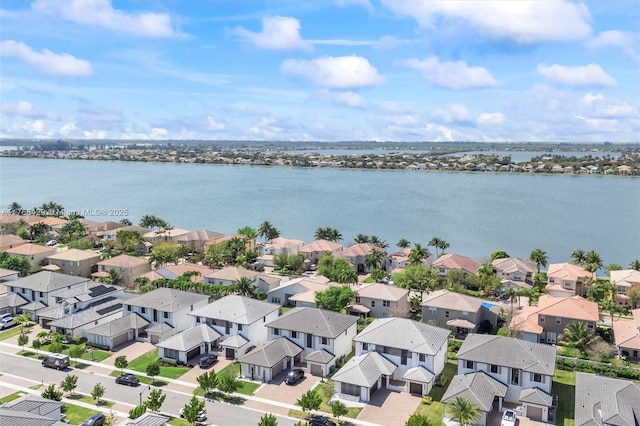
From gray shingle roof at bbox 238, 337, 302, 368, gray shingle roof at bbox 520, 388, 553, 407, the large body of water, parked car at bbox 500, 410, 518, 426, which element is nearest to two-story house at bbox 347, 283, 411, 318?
gray shingle roof at bbox 238, 337, 302, 368

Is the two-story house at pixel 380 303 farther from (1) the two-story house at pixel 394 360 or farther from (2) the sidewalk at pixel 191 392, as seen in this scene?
(2) the sidewalk at pixel 191 392

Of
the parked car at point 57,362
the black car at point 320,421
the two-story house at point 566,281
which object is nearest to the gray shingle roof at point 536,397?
the black car at point 320,421

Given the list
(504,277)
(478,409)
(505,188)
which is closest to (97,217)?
(504,277)

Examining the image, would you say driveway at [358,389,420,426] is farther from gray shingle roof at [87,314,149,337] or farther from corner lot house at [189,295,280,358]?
gray shingle roof at [87,314,149,337]

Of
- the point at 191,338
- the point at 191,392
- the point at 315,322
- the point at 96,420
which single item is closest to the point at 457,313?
the point at 315,322

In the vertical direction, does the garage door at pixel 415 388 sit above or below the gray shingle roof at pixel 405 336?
below

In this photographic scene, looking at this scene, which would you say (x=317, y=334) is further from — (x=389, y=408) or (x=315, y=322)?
(x=389, y=408)

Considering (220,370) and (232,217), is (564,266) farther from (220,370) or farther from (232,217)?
(232,217)
